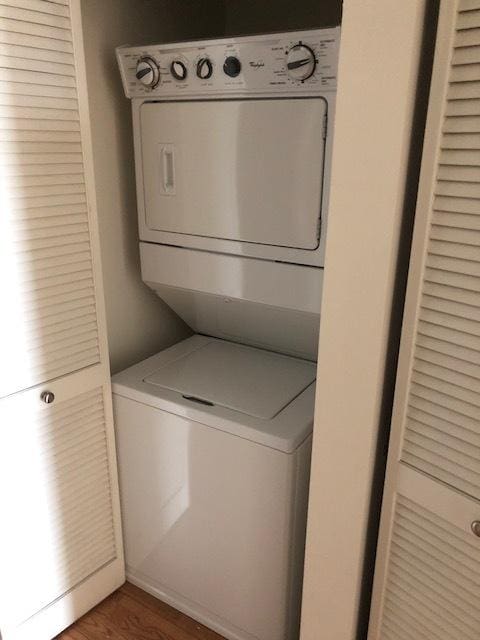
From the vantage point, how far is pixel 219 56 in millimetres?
1454

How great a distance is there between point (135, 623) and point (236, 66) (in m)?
1.86

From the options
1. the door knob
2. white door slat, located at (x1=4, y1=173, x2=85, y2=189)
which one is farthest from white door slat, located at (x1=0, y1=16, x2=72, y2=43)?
the door knob

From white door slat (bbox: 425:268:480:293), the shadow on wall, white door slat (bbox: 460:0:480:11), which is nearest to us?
white door slat (bbox: 460:0:480:11)

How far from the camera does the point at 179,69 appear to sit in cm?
154

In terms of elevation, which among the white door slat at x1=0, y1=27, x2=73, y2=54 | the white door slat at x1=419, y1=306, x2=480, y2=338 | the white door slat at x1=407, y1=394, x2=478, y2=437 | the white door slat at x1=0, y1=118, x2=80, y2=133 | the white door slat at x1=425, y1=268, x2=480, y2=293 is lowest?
the white door slat at x1=407, y1=394, x2=478, y2=437

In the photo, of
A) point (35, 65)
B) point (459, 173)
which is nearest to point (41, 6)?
point (35, 65)

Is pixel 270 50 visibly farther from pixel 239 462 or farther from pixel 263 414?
pixel 239 462

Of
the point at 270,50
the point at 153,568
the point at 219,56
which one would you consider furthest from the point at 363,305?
the point at 153,568

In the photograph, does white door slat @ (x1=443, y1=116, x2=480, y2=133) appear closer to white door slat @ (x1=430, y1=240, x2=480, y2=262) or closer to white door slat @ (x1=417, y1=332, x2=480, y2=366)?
white door slat @ (x1=430, y1=240, x2=480, y2=262)

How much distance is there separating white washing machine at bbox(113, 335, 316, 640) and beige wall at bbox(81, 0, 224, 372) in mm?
150

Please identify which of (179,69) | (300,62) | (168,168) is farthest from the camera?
(168,168)

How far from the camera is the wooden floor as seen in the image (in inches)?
72.2

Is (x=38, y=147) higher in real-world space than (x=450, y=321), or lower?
higher

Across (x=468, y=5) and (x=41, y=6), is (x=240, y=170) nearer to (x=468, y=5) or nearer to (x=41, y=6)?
(x=41, y=6)
